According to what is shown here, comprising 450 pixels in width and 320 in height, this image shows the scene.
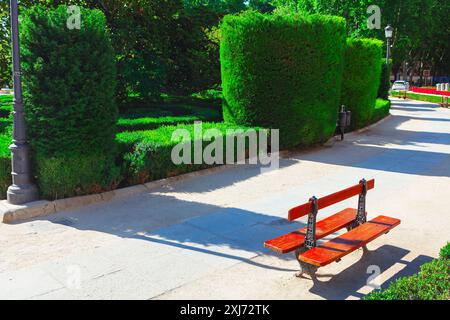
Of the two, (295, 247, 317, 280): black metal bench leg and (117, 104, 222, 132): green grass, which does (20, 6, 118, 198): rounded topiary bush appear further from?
(295, 247, 317, 280): black metal bench leg

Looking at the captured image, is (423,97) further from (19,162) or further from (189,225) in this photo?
(19,162)

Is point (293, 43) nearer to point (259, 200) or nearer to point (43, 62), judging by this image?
point (259, 200)

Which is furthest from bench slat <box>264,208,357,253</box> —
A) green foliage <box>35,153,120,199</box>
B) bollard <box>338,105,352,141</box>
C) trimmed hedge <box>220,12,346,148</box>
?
bollard <box>338,105,352,141</box>

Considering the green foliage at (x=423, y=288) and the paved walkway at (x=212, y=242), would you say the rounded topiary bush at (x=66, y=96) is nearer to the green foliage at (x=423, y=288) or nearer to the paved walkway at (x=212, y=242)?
the paved walkway at (x=212, y=242)

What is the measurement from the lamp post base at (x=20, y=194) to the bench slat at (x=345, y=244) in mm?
4934

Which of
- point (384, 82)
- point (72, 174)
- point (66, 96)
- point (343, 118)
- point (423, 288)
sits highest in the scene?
point (384, 82)

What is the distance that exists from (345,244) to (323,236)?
1.20 feet

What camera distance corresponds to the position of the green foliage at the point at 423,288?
4.03 m

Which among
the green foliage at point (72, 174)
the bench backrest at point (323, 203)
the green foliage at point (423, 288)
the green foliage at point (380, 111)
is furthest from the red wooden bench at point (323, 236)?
the green foliage at point (380, 111)

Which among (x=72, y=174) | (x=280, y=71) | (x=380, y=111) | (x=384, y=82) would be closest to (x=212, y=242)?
(x=72, y=174)

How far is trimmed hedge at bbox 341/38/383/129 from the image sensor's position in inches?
631

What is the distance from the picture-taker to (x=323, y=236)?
5.55m

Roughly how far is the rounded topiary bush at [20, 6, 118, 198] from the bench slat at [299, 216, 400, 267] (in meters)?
4.58
